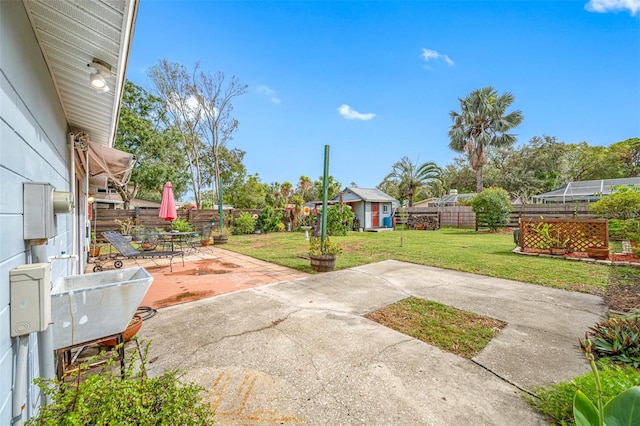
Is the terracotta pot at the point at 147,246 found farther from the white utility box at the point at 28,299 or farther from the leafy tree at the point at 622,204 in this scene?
the leafy tree at the point at 622,204

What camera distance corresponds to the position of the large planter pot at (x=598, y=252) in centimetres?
707

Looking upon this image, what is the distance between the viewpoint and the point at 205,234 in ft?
33.4

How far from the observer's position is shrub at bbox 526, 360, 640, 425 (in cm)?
167

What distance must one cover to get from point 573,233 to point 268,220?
42.5 ft

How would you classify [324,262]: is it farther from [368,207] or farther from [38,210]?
[368,207]

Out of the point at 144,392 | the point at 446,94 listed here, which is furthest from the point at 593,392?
the point at 446,94

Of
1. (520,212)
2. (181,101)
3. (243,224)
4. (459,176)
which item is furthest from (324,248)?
(459,176)

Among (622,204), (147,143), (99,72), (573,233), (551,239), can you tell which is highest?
(147,143)

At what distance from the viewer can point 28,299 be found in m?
1.17

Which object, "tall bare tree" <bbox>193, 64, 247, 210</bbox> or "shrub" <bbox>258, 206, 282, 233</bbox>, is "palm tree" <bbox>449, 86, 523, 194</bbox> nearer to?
"shrub" <bbox>258, 206, 282, 233</bbox>

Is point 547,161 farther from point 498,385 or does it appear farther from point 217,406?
point 217,406

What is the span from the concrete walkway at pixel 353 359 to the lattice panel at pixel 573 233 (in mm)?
4667

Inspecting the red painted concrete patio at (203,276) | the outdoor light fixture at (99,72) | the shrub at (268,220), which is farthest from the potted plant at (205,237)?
the outdoor light fixture at (99,72)

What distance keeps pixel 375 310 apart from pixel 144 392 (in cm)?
292
